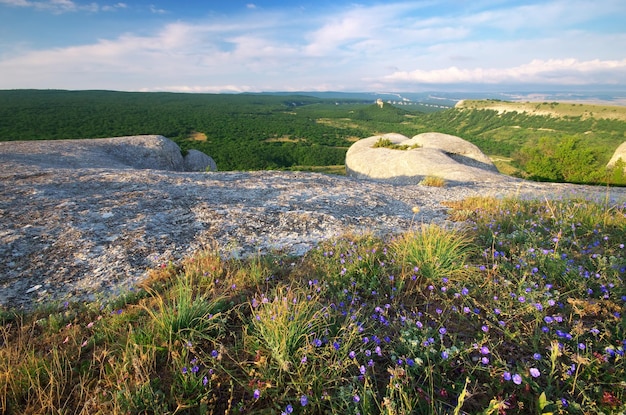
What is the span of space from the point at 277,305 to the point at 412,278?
1766 mm

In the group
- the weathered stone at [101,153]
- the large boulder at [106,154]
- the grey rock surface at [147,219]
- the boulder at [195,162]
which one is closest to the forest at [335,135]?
the boulder at [195,162]

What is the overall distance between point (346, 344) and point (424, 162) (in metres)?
20.3

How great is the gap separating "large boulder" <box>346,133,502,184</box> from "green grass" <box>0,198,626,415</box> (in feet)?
42.9

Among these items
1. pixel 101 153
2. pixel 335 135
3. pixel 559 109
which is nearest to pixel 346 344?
pixel 101 153

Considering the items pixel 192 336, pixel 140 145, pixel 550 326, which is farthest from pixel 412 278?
pixel 140 145

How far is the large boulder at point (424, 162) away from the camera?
18.2 m

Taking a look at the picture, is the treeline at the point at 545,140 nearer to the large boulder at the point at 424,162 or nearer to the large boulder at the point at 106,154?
the large boulder at the point at 424,162

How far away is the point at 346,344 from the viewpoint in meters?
2.48

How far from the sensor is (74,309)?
135 inches

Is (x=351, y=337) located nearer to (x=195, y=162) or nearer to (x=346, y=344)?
(x=346, y=344)

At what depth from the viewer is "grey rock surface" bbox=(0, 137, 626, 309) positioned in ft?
13.9

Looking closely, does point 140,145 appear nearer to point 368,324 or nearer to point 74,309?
point 74,309

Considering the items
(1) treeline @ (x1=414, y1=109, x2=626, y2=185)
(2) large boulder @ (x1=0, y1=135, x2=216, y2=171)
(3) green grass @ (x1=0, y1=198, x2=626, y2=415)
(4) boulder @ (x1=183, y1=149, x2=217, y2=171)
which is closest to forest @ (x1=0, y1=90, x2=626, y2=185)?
(1) treeline @ (x1=414, y1=109, x2=626, y2=185)

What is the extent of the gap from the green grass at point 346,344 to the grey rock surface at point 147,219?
0.78 metres
